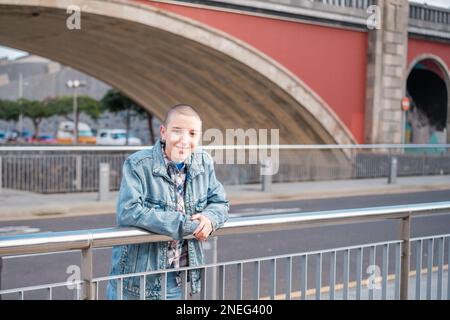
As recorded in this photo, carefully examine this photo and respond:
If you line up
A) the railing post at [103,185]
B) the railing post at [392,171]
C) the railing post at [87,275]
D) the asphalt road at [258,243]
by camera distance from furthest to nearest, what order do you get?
the railing post at [392,171]
the railing post at [103,185]
the asphalt road at [258,243]
the railing post at [87,275]

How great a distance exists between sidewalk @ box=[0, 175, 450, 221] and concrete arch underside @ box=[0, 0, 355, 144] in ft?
13.7

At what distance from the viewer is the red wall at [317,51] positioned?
61.4 ft

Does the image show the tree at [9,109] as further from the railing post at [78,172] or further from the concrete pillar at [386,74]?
the railing post at [78,172]

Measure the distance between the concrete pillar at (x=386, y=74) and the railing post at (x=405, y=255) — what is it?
18.3 metres

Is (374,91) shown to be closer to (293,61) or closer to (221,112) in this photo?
(293,61)

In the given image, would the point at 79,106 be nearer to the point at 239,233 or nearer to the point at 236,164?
the point at 236,164

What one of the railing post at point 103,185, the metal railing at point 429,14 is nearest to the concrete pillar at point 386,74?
the metal railing at point 429,14

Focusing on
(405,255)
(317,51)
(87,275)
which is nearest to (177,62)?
(317,51)

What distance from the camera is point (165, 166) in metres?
3.35

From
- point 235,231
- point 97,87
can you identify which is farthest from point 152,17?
point 97,87

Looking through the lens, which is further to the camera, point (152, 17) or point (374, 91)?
point (374, 91)

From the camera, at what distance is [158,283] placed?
3.19 metres
